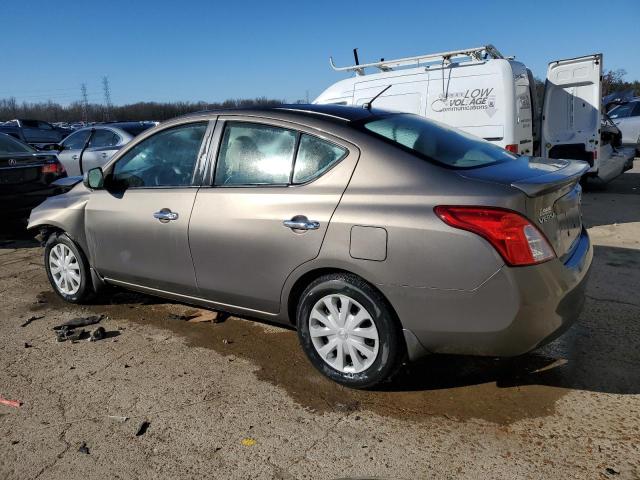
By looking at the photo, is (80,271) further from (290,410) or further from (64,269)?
(290,410)

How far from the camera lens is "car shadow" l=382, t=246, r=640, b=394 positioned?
3227mm

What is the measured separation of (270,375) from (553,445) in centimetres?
167

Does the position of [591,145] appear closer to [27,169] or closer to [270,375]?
[270,375]

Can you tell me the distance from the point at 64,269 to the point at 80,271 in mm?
251

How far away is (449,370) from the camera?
11.3 feet

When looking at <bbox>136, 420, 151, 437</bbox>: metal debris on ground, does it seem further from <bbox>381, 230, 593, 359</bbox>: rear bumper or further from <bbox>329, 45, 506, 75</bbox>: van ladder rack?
<bbox>329, 45, 506, 75</bbox>: van ladder rack

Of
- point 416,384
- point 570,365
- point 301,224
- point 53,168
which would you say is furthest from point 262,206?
point 53,168

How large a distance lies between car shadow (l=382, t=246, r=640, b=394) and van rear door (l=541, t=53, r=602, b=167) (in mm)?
5995

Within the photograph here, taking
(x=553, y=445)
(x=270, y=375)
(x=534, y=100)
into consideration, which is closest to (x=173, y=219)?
(x=270, y=375)

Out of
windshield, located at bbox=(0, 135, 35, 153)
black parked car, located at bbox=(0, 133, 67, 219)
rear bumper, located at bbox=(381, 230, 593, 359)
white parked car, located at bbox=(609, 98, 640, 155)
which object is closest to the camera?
rear bumper, located at bbox=(381, 230, 593, 359)

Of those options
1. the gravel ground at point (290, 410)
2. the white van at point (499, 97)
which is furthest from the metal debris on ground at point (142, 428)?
the white van at point (499, 97)

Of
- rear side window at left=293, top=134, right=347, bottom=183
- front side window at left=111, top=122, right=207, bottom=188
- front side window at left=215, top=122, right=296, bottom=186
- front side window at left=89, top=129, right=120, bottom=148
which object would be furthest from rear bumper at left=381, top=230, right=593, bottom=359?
front side window at left=89, top=129, right=120, bottom=148

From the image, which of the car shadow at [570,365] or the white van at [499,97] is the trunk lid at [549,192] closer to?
the car shadow at [570,365]

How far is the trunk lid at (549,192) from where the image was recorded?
2.76m
